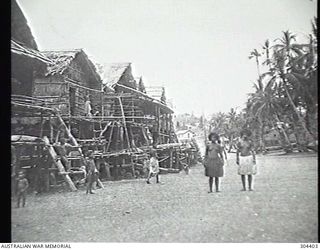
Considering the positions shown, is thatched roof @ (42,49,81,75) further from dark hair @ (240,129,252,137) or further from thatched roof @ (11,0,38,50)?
dark hair @ (240,129,252,137)

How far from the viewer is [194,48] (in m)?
2.89

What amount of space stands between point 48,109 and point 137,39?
1022 mm

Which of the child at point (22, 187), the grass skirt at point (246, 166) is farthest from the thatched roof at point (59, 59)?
the grass skirt at point (246, 166)

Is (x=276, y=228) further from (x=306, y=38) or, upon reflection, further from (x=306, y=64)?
(x=306, y=38)

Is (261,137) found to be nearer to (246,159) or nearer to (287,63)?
(246,159)

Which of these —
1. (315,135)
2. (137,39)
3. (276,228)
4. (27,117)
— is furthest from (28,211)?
(315,135)

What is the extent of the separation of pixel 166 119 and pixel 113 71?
2.25 feet

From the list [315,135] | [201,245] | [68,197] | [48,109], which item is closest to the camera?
[201,245]

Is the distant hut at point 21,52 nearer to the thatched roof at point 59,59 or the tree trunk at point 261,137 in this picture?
the thatched roof at point 59,59

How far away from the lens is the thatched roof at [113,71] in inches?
113

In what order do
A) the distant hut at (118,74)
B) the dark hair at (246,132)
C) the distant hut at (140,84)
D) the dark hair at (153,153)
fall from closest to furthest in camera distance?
1. the dark hair at (246,132)
2. the distant hut at (118,74)
3. the distant hut at (140,84)
4. the dark hair at (153,153)

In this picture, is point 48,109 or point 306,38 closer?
point 306,38

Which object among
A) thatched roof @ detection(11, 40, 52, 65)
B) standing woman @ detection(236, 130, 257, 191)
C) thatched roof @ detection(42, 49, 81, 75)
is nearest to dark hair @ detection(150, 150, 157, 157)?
standing woman @ detection(236, 130, 257, 191)

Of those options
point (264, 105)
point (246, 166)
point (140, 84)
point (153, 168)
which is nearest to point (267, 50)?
point (264, 105)
